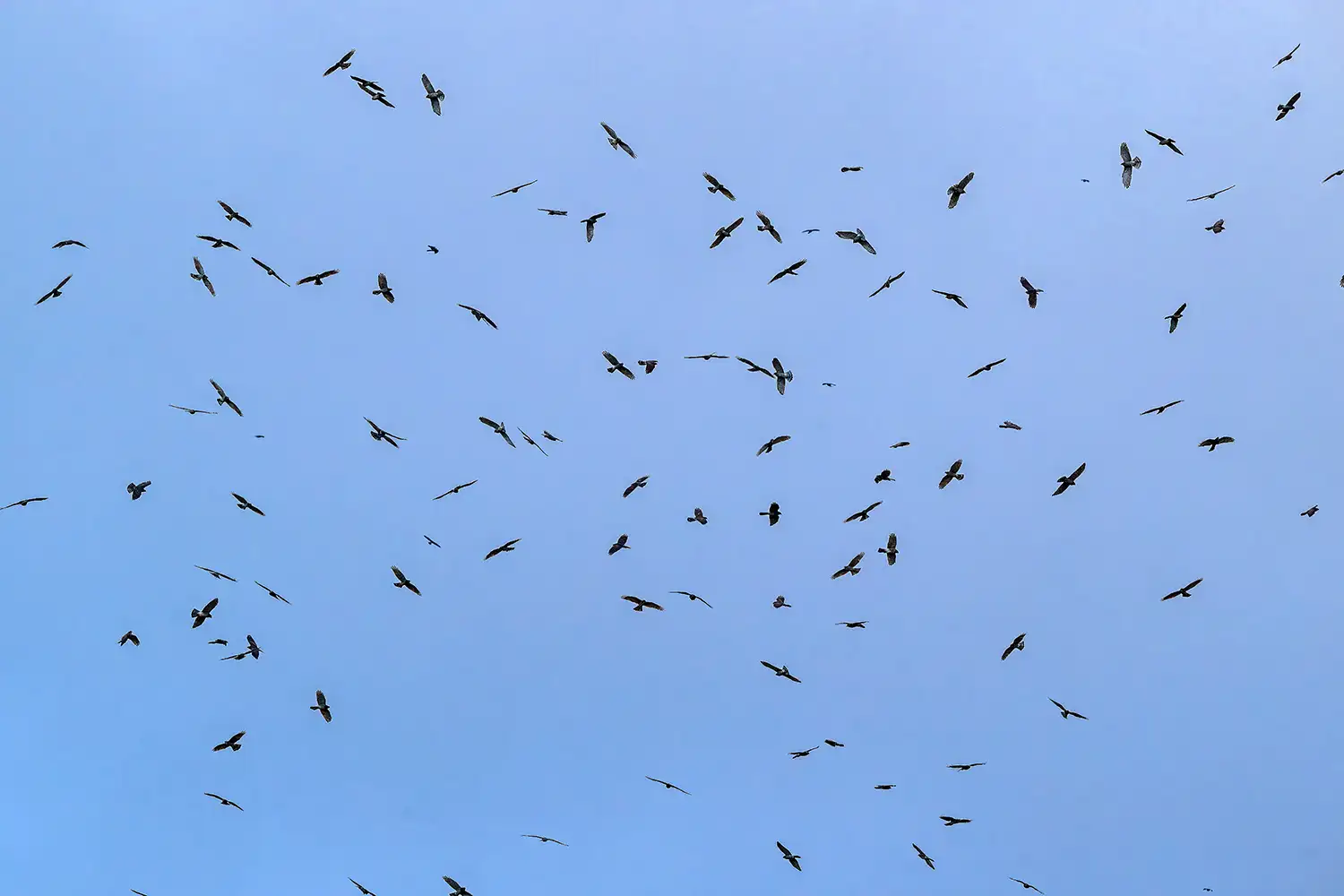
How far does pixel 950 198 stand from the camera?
36.6 meters

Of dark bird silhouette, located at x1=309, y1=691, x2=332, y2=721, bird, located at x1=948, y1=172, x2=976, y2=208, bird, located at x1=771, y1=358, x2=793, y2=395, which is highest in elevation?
bird, located at x1=948, y1=172, x2=976, y2=208

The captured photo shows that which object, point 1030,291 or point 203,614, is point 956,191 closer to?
point 1030,291

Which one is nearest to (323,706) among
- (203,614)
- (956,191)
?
(203,614)

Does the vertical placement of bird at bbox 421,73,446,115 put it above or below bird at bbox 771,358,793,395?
above

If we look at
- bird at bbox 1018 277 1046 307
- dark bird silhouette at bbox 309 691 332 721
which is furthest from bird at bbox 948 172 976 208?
dark bird silhouette at bbox 309 691 332 721

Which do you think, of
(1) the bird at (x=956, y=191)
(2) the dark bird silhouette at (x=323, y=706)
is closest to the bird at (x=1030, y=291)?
(1) the bird at (x=956, y=191)

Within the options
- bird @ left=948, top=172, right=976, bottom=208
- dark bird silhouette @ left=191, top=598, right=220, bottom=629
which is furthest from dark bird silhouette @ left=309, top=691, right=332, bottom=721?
bird @ left=948, top=172, right=976, bottom=208

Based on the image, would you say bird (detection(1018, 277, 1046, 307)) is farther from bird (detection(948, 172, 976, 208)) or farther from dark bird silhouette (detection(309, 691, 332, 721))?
dark bird silhouette (detection(309, 691, 332, 721))

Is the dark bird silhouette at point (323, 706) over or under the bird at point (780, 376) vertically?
under

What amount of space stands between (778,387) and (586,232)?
920 cm

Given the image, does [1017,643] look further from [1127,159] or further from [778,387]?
[1127,159]

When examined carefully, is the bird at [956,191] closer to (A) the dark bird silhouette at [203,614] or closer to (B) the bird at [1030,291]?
(B) the bird at [1030,291]

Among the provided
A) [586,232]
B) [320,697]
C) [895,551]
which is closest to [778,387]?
[895,551]

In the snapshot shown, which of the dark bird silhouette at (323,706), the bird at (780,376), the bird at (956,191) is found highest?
the bird at (956,191)
